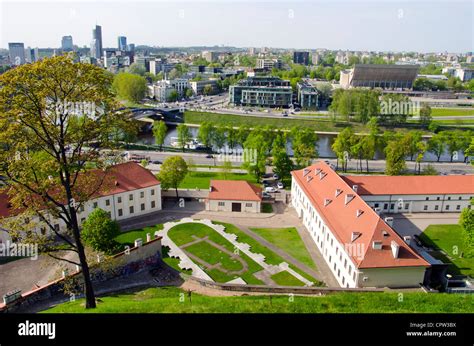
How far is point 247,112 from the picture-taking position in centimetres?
11506

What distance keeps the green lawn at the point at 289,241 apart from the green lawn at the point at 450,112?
307 feet

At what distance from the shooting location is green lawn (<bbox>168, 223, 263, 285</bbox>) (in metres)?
29.3

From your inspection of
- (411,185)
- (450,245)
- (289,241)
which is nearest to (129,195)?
(289,241)

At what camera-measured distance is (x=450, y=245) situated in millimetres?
35688

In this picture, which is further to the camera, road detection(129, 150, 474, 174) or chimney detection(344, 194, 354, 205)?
road detection(129, 150, 474, 174)

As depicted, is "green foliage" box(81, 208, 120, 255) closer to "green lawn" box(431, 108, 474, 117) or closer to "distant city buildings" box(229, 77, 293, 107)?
"distant city buildings" box(229, 77, 293, 107)

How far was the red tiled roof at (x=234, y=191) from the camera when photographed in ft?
140

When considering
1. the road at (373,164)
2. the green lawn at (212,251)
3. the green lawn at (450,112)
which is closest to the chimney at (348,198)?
the green lawn at (212,251)

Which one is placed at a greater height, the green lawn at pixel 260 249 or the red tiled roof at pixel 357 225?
the red tiled roof at pixel 357 225

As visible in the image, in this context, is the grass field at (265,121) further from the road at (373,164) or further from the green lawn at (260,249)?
the green lawn at (260,249)

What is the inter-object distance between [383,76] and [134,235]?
14030 centimetres

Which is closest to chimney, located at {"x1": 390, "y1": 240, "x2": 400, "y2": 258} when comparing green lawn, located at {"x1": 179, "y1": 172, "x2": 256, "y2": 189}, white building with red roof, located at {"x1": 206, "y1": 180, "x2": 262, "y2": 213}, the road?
white building with red roof, located at {"x1": 206, "y1": 180, "x2": 262, "y2": 213}

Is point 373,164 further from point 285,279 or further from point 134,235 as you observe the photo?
point 134,235

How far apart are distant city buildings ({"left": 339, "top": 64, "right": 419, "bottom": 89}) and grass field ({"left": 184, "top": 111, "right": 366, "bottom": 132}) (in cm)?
5848
